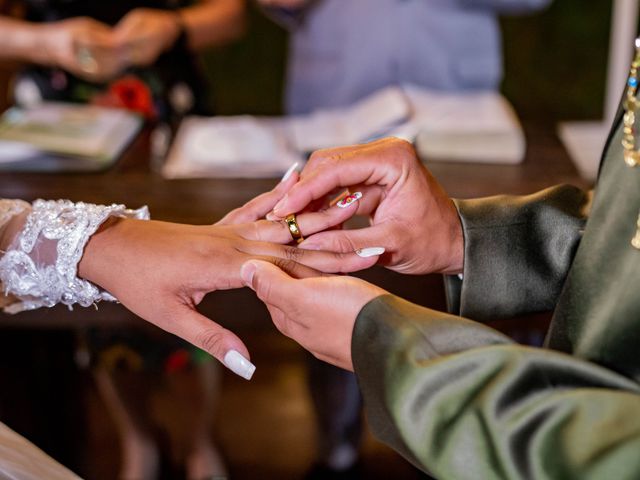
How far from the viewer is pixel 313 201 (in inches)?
44.1

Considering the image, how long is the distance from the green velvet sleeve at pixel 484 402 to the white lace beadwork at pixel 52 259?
398 mm

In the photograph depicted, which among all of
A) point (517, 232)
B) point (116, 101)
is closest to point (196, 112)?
point (116, 101)

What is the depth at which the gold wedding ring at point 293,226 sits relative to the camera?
3.58ft

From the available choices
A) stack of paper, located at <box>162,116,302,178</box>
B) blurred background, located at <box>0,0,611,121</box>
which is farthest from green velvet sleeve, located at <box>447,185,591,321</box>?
blurred background, located at <box>0,0,611,121</box>

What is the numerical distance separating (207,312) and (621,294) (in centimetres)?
86

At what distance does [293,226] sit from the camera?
109cm

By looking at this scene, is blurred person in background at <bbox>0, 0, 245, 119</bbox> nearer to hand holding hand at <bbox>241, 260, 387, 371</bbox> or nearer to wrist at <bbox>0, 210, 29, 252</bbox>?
wrist at <bbox>0, 210, 29, 252</bbox>

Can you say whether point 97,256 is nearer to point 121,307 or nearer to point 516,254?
point 121,307

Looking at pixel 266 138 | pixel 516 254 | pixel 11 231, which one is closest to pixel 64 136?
pixel 266 138

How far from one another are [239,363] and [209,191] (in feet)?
2.35

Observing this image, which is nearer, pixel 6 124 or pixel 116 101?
pixel 6 124

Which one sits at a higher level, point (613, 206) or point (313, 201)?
point (613, 206)

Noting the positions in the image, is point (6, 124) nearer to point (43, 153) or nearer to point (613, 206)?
point (43, 153)

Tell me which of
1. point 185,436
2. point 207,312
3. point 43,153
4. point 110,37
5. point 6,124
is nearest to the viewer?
point 207,312
